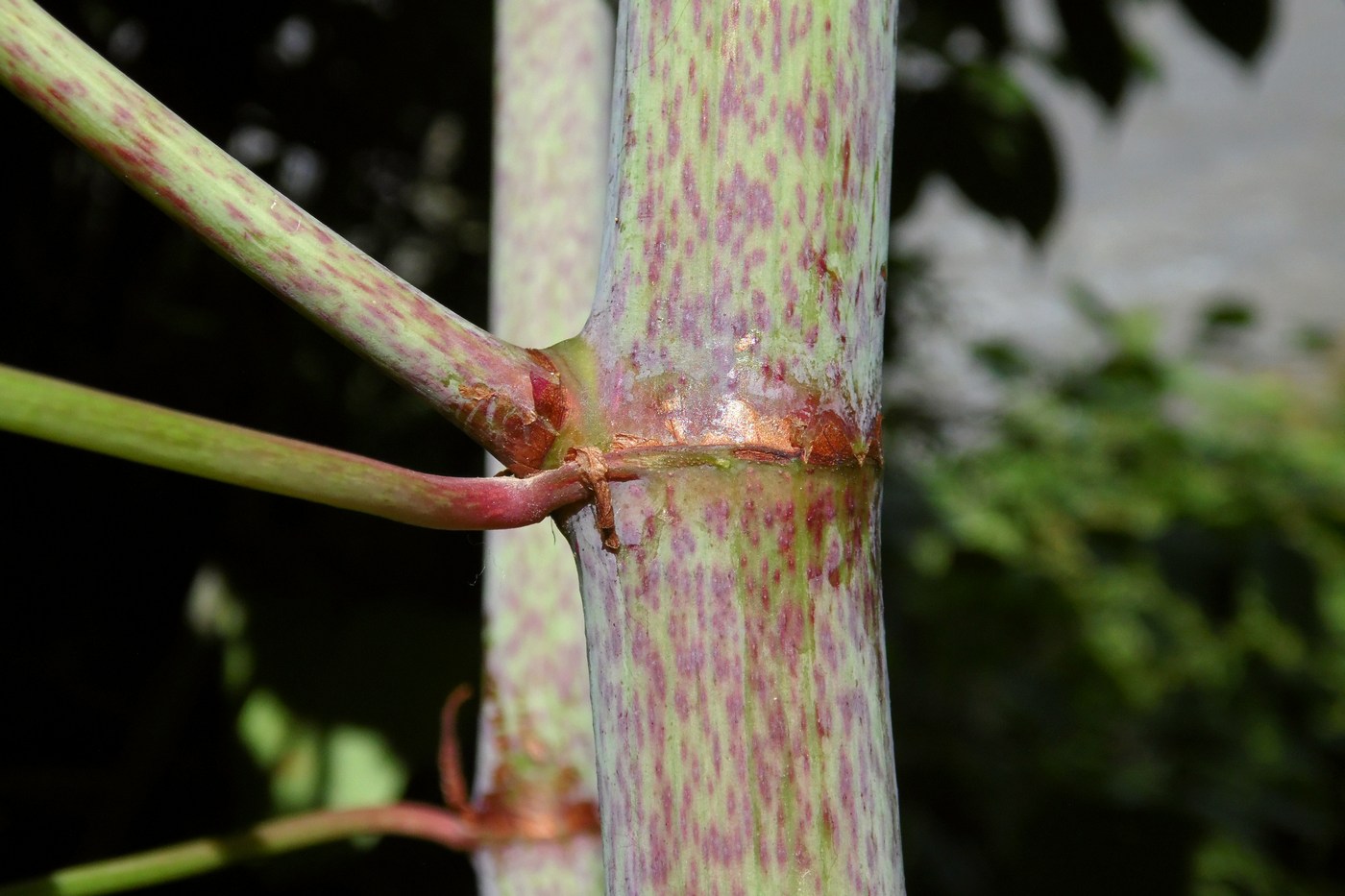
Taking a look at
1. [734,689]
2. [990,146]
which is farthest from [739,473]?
[990,146]

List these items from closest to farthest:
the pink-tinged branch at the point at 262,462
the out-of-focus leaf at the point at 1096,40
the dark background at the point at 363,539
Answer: the pink-tinged branch at the point at 262,462 < the dark background at the point at 363,539 < the out-of-focus leaf at the point at 1096,40

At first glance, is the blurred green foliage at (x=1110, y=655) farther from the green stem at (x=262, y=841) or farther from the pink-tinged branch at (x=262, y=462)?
→ the pink-tinged branch at (x=262, y=462)

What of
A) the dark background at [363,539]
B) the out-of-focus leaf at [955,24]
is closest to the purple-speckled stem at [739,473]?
the dark background at [363,539]

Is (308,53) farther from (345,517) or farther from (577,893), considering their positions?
(577,893)

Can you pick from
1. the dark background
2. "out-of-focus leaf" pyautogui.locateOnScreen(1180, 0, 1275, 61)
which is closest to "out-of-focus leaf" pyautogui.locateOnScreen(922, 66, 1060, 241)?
the dark background

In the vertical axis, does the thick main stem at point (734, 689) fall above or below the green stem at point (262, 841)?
above

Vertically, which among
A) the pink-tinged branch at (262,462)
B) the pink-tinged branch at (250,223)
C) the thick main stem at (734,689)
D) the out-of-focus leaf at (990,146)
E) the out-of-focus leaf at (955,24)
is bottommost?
the thick main stem at (734,689)

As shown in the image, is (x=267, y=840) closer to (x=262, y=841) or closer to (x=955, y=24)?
(x=262, y=841)
